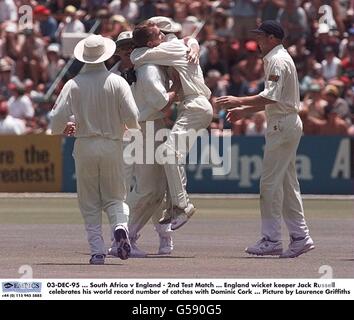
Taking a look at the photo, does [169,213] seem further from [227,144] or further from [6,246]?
[227,144]

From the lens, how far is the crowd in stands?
93.3 ft

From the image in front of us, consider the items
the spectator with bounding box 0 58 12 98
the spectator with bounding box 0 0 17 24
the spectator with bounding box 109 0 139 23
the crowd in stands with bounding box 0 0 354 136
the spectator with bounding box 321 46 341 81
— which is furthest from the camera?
the spectator with bounding box 0 0 17 24

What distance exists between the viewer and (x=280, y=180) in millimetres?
14875

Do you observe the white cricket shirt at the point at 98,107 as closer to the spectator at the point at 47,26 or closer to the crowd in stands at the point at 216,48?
the crowd in stands at the point at 216,48

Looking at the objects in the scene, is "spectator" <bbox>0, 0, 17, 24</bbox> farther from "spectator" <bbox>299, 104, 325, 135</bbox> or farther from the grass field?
the grass field

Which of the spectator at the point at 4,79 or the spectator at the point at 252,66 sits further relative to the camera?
the spectator at the point at 4,79

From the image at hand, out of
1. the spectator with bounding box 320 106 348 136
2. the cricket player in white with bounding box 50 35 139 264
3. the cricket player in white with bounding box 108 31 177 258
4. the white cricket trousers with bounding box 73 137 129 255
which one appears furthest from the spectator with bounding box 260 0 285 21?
the white cricket trousers with bounding box 73 137 129 255

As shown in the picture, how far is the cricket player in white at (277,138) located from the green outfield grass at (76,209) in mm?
6017

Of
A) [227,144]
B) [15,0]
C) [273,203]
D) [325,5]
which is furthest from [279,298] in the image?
[15,0]

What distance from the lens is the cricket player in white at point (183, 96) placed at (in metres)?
15.2

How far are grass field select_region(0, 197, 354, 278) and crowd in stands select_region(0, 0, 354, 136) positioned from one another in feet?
13.2

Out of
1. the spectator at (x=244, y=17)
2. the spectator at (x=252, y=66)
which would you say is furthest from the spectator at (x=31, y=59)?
the spectator at (x=252, y=66)

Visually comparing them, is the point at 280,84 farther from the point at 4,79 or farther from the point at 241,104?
the point at 4,79

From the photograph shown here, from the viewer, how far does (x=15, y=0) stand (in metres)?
32.5
